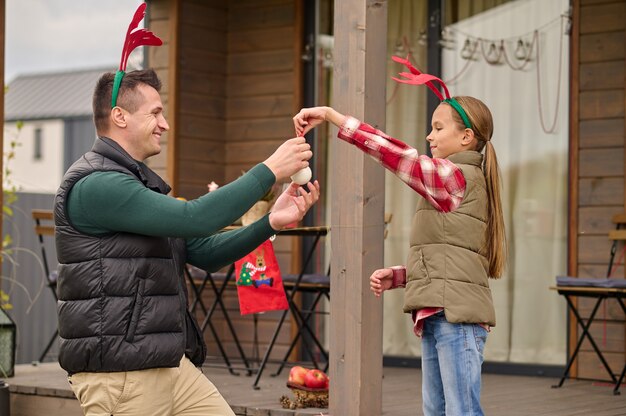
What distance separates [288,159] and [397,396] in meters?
2.78

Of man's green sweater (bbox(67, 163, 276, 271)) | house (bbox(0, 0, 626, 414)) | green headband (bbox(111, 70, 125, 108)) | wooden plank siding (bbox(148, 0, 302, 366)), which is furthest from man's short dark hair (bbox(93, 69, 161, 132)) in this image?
wooden plank siding (bbox(148, 0, 302, 366))

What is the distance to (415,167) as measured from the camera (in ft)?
11.3

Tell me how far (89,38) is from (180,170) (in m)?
27.7

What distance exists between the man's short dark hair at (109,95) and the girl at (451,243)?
0.57m

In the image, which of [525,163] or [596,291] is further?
[525,163]

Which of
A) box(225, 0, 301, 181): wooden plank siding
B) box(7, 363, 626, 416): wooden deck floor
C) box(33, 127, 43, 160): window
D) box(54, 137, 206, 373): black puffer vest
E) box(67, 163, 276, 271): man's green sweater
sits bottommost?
box(7, 363, 626, 416): wooden deck floor

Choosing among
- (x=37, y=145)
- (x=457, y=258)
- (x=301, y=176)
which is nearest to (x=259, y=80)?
(x=457, y=258)

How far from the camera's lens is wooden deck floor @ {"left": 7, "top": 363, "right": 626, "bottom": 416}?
507 centimetres

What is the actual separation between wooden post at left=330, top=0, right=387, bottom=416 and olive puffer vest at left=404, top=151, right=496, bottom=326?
985 mm

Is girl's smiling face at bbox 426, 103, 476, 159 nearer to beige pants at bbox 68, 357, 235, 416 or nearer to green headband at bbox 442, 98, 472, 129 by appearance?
green headband at bbox 442, 98, 472, 129

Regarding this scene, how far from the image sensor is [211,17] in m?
7.59

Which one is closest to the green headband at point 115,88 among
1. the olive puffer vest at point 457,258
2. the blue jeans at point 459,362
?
the olive puffer vest at point 457,258

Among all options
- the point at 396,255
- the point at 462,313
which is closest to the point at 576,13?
the point at 396,255

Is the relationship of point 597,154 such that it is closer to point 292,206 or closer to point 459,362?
point 459,362
